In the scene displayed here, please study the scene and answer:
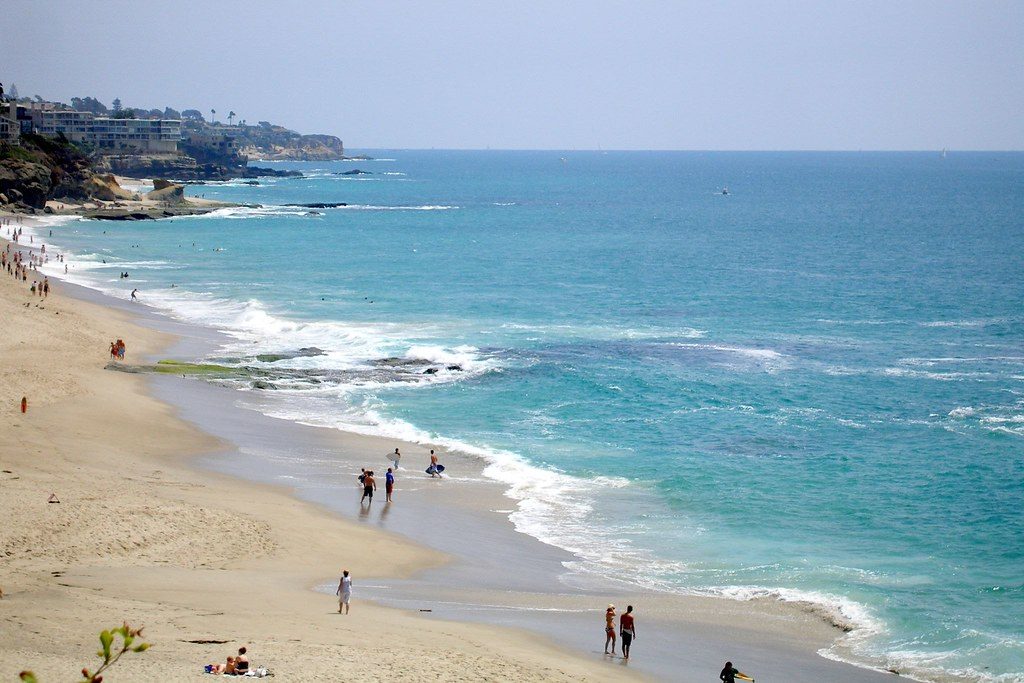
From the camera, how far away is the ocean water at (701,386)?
24516mm

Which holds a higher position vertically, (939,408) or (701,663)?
(939,408)

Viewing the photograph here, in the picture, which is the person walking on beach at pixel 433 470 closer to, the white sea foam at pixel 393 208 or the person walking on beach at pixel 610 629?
the person walking on beach at pixel 610 629

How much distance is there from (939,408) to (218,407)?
83.3 ft

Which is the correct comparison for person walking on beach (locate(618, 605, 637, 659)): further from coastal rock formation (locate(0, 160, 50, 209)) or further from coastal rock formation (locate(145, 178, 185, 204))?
coastal rock formation (locate(145, 178, 185, 204))

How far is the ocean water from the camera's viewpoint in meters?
24.5

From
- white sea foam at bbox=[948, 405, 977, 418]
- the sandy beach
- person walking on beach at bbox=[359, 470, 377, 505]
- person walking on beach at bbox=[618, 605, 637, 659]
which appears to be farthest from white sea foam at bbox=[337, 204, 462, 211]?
person walking on beach at bbox=[618, 605, 637, 659]

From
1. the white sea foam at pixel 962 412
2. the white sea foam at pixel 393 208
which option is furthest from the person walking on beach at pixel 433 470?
the white sea foam at pixel 393 208

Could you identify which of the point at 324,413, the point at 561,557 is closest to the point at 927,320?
the point at 324,413

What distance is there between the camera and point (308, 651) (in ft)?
55.6

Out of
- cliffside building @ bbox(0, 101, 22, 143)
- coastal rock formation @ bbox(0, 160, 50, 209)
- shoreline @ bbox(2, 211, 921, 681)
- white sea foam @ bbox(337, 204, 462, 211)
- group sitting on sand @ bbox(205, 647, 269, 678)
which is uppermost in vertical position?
cliffside building @ bbox(0, 101, 22, 143)

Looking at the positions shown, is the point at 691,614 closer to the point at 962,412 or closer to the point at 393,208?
the point at 962,412

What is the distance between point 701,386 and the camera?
41.8 metres

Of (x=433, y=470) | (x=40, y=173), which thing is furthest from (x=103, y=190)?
(x=433, y=470)

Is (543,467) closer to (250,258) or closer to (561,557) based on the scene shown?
(561,557)
